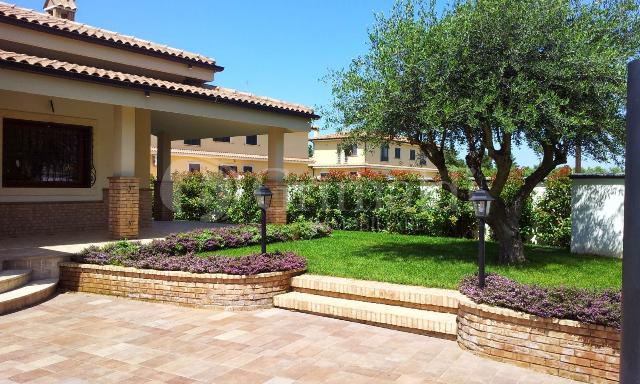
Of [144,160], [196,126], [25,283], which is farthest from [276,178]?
[25,283]

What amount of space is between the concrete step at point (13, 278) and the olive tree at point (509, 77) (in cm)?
648

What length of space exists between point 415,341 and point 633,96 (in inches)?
181

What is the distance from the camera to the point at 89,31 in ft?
42.8

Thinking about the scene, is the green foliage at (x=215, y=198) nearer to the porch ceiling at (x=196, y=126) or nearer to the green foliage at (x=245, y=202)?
the green foliage at (x=245, y=202)

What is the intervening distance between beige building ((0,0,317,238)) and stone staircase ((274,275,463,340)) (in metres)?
5.29

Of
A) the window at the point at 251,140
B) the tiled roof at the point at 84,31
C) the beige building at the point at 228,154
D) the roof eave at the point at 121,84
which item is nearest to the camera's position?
the roof eave at the point at 121,84

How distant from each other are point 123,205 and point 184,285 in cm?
386

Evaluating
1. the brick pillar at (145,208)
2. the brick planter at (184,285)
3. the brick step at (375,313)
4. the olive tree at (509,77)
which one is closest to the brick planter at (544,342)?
the brick step at (375,313)

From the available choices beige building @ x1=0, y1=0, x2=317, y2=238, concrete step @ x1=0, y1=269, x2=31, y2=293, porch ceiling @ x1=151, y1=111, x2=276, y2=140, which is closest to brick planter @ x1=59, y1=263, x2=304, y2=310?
concrete step @ x1=0, y1=269, x2=31, y2=293

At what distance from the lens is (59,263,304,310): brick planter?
764 cm

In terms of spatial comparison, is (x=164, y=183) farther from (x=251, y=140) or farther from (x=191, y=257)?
(x=251, y=140)

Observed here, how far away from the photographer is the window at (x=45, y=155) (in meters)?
11.6

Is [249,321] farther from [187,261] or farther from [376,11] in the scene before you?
[376,11]

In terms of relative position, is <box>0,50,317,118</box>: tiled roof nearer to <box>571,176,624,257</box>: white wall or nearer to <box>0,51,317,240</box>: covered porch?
<box>0,51,317,240</box>: covered porch
